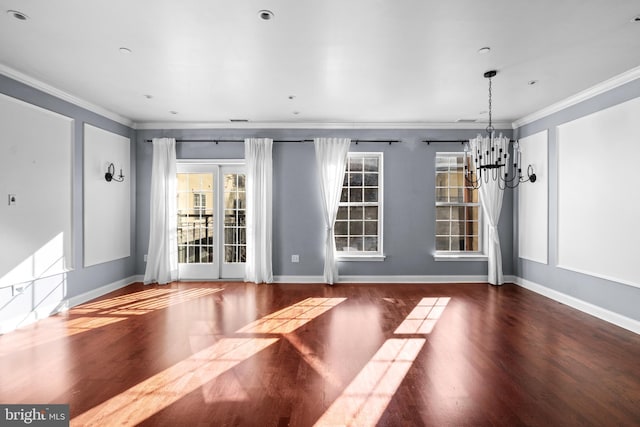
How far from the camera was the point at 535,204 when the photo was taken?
16.3 ft

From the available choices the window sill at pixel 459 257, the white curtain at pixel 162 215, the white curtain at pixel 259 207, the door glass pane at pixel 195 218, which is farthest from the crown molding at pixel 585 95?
the white curtain at pixel 162 215

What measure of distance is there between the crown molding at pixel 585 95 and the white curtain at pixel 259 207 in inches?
164

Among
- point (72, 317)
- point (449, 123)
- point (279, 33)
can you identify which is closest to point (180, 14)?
point (279, 33)

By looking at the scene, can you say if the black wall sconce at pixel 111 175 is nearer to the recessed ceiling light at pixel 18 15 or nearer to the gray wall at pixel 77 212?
the gray wall at pixel 77 212

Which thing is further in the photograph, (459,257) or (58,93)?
(459,257)

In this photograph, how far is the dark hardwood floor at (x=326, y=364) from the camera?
6.65 feet

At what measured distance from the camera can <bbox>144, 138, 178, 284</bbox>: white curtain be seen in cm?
537

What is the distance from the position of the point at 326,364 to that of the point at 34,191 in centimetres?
375

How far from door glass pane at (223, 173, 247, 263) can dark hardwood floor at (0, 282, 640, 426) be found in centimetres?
144

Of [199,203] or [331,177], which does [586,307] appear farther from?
[199,203]

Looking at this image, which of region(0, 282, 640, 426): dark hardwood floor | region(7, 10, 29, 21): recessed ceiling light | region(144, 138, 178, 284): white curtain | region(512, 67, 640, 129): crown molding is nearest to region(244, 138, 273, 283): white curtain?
region(0, 282, 640, 426): dark hardwood floor

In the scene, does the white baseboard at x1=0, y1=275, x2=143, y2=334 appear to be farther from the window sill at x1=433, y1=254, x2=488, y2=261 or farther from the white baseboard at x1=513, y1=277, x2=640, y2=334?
the white baseboard at x1=513, y1=277, x2=640, y2=334

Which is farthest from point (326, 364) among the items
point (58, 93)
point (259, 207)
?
point (58, 93)

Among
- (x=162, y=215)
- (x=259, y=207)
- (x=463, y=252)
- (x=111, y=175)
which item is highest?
(x=111, y=175)
